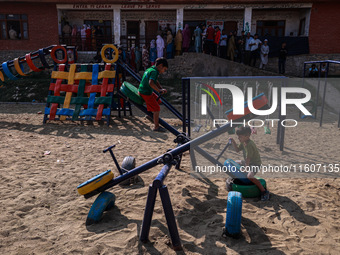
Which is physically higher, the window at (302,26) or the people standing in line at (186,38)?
the window at (302,26)

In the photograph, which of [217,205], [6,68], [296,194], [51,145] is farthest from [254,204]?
[6,68]

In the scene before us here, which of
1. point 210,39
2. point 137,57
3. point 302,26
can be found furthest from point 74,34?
point 302,26

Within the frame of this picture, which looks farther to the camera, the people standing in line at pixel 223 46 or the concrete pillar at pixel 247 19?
the concrete pillar at pixel 247 19

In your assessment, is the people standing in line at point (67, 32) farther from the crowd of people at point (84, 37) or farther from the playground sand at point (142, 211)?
the playground sand at point (142, 211)

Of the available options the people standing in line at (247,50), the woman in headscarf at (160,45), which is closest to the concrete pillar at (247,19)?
the people standing in line at (247,50)

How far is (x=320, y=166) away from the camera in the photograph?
484 centimetres

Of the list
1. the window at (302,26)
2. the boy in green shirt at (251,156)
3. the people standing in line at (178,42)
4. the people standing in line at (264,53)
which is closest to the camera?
the boy in green shirt at (251,156)

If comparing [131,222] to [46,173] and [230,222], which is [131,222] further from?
[46,173]

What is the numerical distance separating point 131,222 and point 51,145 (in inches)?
146

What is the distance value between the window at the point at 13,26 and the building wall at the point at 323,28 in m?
18.1

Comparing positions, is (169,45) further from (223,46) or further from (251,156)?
(251,156)

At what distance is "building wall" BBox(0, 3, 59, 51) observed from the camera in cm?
1773

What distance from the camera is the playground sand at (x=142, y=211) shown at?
259 centimetres

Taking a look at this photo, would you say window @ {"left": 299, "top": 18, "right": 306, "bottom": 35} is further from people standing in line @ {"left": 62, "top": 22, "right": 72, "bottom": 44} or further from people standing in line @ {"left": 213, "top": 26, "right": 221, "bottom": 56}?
people standing in line @ {"left": 62, "top": 22, "right": 72, "bottom": 44}
